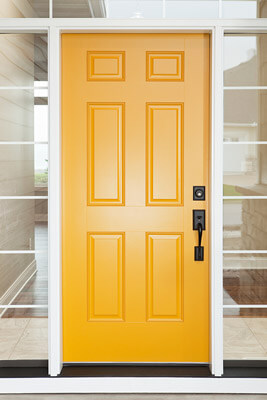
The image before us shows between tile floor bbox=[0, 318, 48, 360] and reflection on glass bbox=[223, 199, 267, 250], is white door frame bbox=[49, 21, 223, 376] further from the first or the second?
tile floor bbox=[0, 318, 48, 360]

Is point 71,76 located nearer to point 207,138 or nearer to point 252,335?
point 207,138

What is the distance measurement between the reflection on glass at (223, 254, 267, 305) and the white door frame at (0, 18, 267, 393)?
110 millimetres

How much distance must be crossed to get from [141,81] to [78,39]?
0.49 metres

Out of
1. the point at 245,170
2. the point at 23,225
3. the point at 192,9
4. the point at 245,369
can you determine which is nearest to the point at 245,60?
the point at 192,9

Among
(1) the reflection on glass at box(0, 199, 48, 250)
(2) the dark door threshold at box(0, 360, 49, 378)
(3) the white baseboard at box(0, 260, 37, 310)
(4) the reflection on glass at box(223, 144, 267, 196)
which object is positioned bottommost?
(2) the dark door threshold at box(0, 360, 49, 378)

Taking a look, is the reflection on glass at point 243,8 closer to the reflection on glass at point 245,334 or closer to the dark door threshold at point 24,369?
the reflection on glass at point 245,334

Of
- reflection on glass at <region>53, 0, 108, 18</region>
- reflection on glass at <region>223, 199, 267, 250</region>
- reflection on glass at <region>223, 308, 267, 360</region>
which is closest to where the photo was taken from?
reflection on glass at <region>53, 0, 108, 18</region>

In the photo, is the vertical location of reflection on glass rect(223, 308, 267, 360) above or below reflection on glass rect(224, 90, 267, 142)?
→ below

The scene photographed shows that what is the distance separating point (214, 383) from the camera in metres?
2.77

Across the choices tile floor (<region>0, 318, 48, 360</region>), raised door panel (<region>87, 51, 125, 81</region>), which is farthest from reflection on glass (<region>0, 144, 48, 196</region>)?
tile floor (<region>0, 318, 48, 360</region>)

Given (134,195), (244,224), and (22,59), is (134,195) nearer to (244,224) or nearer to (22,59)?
(244,224)

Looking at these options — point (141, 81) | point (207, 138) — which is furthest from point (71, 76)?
point (207, 138)

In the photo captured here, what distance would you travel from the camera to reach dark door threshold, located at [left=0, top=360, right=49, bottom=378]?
111 inches

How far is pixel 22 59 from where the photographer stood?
2.85 m
